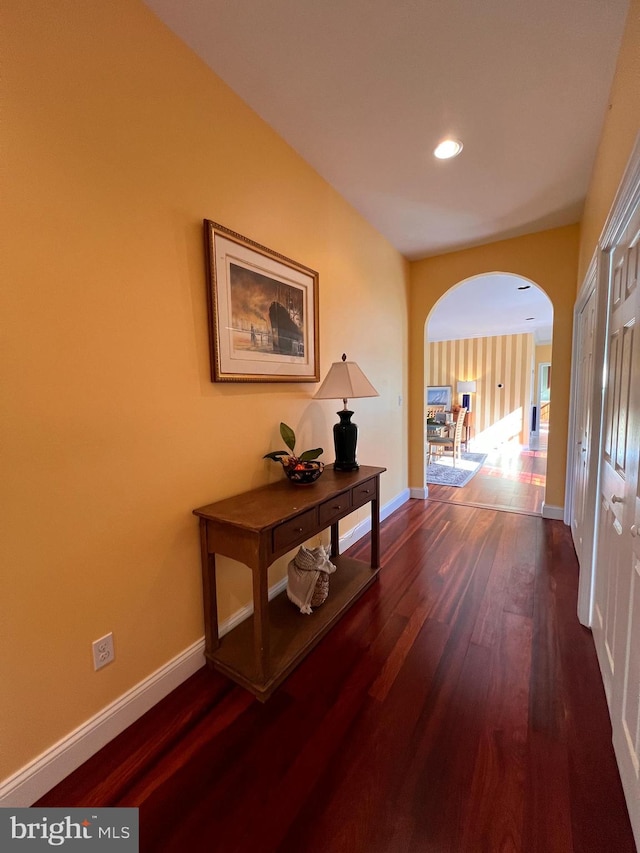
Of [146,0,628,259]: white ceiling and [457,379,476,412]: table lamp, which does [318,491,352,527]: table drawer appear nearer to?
[146,0,628,259]: white ceiling

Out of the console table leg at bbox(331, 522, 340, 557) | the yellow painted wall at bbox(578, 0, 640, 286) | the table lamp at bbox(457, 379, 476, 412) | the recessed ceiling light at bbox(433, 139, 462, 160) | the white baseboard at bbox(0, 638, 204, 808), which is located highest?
the recessed ceiling light at bbox(433, 139, 462, 160)

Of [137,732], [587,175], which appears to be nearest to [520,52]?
[587,175]

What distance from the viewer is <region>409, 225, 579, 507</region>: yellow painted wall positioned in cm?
306

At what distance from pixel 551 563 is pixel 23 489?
10.3 ft

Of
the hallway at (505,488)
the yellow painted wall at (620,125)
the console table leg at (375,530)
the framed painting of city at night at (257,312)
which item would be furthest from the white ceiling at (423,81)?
the hallway at (505,488)

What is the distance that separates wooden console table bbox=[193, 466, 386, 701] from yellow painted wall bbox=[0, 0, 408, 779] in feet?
0.35

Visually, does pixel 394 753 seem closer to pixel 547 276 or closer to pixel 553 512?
pixel 553 512

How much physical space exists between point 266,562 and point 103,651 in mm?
665

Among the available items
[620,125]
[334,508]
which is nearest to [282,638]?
[334,508]

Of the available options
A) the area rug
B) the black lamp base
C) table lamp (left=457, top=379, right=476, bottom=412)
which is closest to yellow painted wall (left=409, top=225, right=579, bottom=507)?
the area rug

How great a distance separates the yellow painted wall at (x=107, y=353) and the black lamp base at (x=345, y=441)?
0.63 meters

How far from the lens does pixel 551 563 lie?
2.51m

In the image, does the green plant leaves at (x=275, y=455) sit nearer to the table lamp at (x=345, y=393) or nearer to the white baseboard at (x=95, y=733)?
the table lamp at (x=345, y=393)

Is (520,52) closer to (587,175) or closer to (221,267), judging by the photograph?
(587,175)
